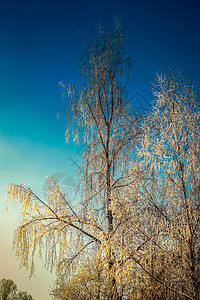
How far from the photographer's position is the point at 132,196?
2.97 metres

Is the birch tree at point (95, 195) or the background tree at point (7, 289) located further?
the background tree at point (7, 289)

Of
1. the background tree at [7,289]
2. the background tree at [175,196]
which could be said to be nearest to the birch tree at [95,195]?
the background tree at [175,196]

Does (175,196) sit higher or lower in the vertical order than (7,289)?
higher

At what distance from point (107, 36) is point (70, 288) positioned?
4.16 metres

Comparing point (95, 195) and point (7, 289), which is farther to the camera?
point (7, 289)

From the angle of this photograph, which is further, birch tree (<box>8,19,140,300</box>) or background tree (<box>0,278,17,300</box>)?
background tree (<box>0,278,17,300</box>)

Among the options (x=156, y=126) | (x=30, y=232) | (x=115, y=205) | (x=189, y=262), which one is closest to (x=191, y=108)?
(x=156, y=126)

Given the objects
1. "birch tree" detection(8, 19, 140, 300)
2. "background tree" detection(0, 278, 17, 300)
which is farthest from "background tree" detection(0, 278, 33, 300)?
"birch tree" detection(8, 19, 140, 300)

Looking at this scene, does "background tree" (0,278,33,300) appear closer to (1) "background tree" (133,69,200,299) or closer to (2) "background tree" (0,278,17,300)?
(2) "background tree" (0,278,17,300)

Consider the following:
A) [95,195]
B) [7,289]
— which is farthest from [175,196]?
[7,289]

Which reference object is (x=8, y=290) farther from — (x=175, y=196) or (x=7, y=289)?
(x=175, y=196)

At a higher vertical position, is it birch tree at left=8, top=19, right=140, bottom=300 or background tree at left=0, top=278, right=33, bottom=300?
birch tree at left=8, top=19, right=140, bottom=300

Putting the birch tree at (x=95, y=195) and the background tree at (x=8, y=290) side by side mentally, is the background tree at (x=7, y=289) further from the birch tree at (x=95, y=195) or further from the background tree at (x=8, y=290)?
the birch tree at (x=95, y=195)

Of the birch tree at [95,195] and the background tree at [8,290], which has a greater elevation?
the birch tree at [95,195]
